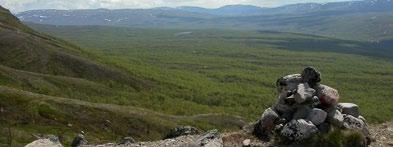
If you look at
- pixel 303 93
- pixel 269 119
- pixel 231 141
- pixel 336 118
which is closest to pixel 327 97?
pixel 303 93

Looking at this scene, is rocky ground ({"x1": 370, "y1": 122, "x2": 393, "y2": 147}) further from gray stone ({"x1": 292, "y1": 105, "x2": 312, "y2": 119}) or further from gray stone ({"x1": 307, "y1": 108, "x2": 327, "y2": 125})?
gray stone ({"x1": 292, "y1": 105, "x2": 312, "y2": 119})

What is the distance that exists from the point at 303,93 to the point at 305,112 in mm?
1150

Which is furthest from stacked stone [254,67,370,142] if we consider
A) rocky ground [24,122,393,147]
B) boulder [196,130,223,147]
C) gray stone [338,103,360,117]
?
boulder [196,130,223,147]

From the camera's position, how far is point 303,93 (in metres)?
33.5

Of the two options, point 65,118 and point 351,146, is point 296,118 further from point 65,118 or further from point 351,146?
point 65,118

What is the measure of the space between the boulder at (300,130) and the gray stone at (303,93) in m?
1.75

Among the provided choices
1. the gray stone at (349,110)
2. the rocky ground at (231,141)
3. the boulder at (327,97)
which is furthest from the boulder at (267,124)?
the gray stone at (349,110)

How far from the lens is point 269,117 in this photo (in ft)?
111

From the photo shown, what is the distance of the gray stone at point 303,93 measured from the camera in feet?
109

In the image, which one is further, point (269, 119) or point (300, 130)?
point (269, 119)

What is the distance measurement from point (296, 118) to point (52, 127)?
228 feet

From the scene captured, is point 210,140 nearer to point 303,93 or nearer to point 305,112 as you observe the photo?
point 305,112

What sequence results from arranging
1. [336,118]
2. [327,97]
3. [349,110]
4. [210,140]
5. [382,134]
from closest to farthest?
[210,140]
[336,118]
[327,97]
[349,110]
[382,134]

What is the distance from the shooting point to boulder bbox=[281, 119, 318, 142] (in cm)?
3158
